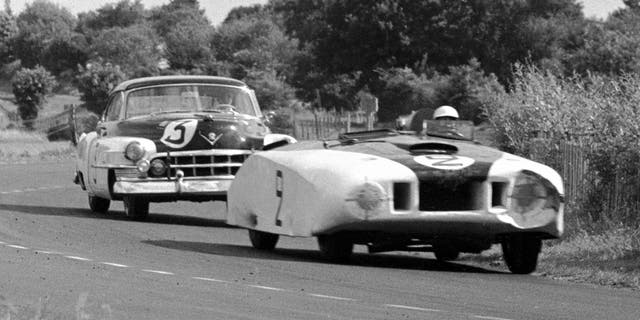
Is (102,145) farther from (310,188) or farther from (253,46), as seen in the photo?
(253,46)

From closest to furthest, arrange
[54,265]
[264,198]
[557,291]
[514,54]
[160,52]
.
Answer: [557,291], [54,265], [264,198], [514,54], [160,52]

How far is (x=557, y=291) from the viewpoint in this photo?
12.6 meters

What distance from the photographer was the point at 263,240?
16094 millimetres

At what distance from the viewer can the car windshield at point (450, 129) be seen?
50.8 ft

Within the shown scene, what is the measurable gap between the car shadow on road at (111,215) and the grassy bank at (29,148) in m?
26.1

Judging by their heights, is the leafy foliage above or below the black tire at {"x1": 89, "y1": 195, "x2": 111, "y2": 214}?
above

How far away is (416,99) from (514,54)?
45.5ft

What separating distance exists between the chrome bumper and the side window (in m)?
1.74

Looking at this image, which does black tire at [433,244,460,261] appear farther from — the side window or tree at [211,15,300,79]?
tree at [211,15,300,79]

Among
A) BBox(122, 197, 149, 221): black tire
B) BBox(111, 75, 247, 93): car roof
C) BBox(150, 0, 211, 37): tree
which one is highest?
BBox(150, 0, 211, 37): tree

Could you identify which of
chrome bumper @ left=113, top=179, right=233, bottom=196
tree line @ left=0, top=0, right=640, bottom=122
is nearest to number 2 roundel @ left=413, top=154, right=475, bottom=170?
chrome bumper @ left=113, top=179, right=233, bottom=196

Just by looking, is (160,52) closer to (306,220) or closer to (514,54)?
(514,54)

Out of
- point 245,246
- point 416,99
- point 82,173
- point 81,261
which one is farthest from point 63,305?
point 416,99

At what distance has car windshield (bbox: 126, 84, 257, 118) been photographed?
70.6 ft
